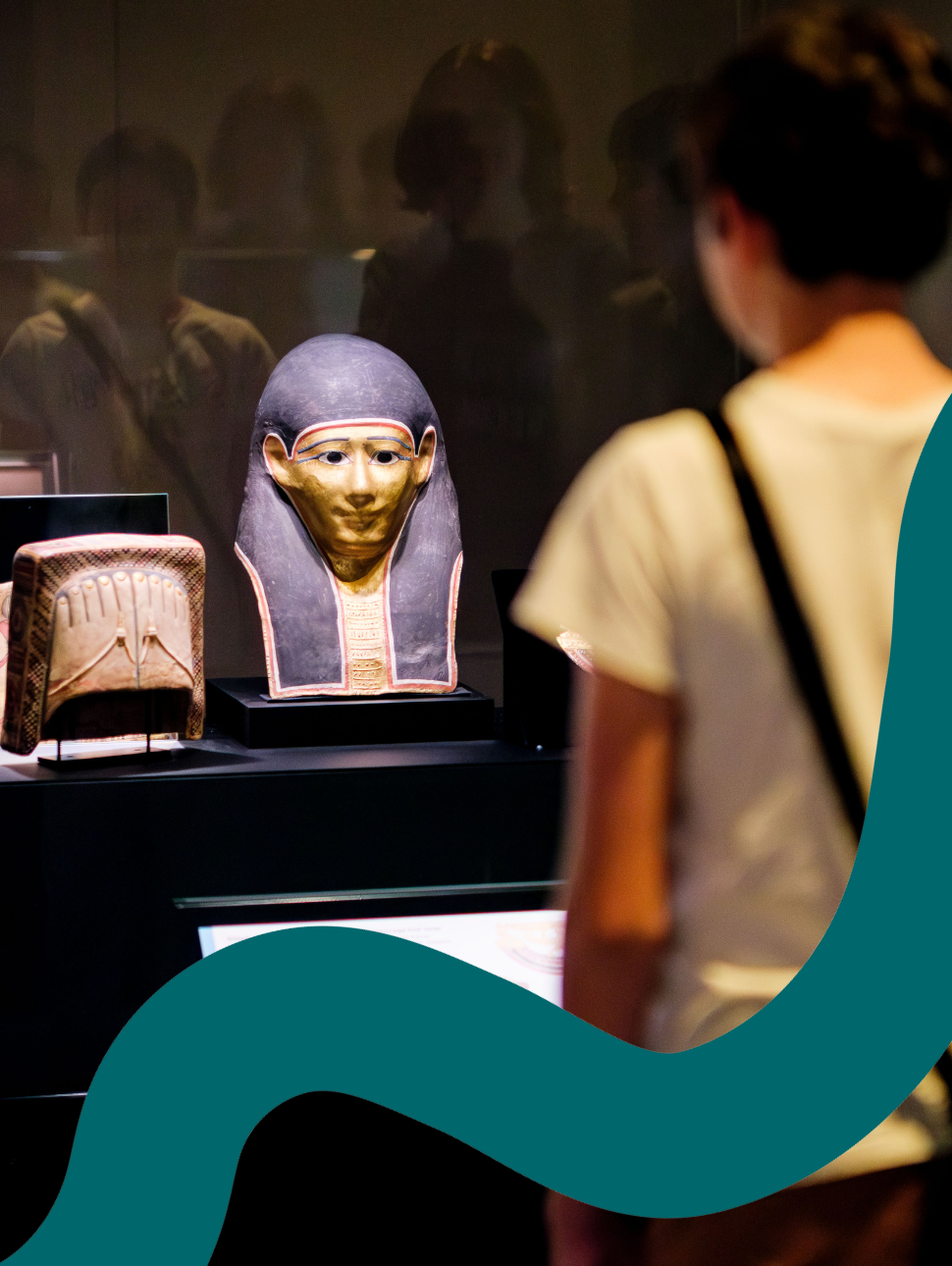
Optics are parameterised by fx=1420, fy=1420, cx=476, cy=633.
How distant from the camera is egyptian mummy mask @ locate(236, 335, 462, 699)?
9.55ft

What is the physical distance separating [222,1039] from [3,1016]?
149cm

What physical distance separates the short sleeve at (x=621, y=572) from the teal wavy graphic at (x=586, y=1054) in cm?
18

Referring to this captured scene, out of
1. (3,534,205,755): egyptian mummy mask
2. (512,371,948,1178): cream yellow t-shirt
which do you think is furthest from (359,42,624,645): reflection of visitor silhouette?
(512,371,948,1178): cream yellow t-shirt

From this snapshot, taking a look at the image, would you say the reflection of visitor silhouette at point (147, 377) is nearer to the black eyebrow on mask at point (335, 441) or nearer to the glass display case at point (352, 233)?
the glass display case at point (352, 233)

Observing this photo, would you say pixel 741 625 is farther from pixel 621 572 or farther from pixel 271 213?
pixel 271 213

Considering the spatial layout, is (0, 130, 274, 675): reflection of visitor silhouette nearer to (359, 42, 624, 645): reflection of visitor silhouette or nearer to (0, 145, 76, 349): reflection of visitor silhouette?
(0, 145, 76, 349): reflection of visitor silhouette

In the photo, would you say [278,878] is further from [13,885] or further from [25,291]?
[25,291]

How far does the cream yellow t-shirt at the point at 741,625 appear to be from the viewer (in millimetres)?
963

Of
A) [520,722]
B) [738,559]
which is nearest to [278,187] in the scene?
[520,722]

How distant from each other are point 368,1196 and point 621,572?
1065mm

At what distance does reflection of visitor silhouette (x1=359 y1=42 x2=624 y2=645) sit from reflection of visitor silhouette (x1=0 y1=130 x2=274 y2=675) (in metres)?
0.47

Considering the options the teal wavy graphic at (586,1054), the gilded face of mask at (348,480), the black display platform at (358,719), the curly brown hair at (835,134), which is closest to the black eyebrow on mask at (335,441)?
the gilded face of mask at (348,480)

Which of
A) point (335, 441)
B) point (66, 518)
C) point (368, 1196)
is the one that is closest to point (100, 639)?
point (66, 518)

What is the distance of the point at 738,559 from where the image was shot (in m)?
0.98
